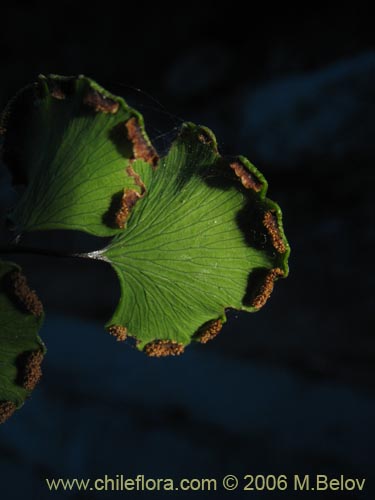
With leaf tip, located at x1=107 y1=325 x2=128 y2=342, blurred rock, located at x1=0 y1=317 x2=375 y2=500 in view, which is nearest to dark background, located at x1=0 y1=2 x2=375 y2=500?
blurred rock, located at x1=0 y1=317 x2=375 y2=500

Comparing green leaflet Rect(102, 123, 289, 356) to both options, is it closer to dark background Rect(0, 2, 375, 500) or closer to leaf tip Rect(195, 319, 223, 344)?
leaf tip Rect(195, 319, 223, 344)

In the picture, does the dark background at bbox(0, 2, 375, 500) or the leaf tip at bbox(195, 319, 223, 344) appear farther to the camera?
the dark background at bbox(0, 2, 375, 500)

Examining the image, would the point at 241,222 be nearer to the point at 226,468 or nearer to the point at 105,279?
the point at 226,468

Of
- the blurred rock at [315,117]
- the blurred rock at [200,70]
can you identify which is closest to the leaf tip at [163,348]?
the blurred rock at [315,117]

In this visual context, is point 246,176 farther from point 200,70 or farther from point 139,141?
point 200,70

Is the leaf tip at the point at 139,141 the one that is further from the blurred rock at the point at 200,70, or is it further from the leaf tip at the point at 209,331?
the blurred rock at the point at 200,70

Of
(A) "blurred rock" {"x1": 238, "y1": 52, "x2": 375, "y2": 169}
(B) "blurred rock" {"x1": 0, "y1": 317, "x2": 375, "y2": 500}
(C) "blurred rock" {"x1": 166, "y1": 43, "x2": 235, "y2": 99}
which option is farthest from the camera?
(C) "blurred rock" {"x1": 166, "y1": 43, "x2": 235, "y2": 99}
